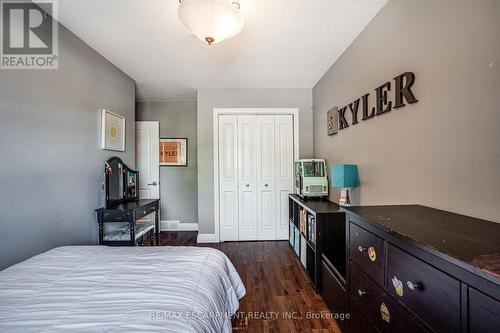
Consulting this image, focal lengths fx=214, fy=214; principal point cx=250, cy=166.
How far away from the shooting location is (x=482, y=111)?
1015mm

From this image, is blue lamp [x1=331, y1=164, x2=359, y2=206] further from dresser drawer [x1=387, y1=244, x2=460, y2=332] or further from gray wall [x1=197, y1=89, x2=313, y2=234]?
gray wall [x1=197, y1=89, x2=313, y2=234]

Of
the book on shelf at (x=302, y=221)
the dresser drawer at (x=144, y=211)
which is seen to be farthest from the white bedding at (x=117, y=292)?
the book on shelf at (x=302, y=221)

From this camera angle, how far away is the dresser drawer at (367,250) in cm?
100

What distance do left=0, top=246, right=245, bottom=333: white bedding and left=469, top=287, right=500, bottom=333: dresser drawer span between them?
86cm

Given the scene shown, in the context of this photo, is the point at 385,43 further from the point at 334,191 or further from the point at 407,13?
the point at 334,191

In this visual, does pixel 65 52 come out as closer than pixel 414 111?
No

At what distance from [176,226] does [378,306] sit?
153 inches

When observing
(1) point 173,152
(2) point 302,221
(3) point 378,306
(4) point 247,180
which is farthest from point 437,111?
(1) point 173,152

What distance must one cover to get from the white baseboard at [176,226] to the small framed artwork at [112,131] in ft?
6.26

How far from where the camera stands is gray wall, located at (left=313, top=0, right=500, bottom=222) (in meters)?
1.00

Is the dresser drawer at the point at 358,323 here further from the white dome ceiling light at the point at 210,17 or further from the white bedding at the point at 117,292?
the white dome ceiling light at the point at 210,17

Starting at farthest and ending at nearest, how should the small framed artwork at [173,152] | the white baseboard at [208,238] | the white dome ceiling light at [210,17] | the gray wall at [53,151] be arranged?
the small framed artwork at [173,152], the white baseboard at [208,238], the gray wall at [53,151], the white dome ceiling light at [210,17]

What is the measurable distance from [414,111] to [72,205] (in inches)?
119

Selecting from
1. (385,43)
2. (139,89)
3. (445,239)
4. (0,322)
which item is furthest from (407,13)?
(139,89)
